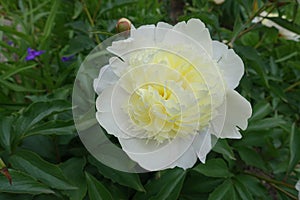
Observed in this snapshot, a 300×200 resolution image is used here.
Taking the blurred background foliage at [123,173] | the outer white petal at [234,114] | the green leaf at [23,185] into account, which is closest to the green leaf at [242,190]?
the blurred background foliage at [123,173]

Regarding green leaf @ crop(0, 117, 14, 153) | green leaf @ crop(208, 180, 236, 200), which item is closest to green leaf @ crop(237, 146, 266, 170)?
green leaf @ crop(208, 180, 236, 200)

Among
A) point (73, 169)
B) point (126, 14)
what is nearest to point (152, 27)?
point (73, 169)

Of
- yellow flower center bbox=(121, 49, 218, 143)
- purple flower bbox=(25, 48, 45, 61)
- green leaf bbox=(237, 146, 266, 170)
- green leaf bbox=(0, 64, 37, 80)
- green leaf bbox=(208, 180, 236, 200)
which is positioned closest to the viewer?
yellow flower center bbox=(121, 49, 218, 143)

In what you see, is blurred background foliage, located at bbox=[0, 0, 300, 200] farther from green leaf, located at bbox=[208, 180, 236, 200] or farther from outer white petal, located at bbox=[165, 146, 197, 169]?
outer white petal, located at bbox=[165, 146, 197, 169]

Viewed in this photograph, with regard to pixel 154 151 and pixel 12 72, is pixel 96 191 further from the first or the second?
pixel 12 72

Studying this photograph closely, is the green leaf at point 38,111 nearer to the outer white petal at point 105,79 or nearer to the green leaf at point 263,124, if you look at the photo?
the outer white petal at point 105,79
